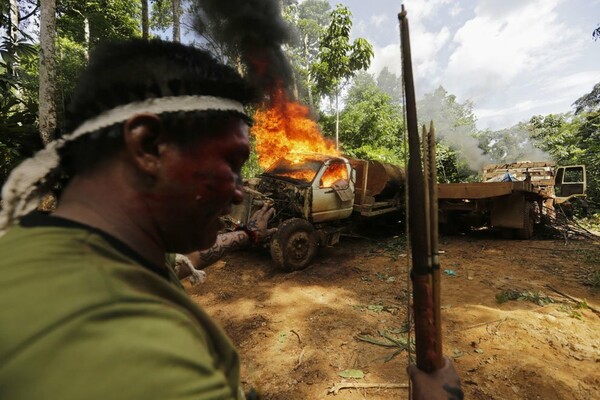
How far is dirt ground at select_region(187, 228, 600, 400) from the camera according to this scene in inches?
120

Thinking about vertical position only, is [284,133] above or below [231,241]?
above

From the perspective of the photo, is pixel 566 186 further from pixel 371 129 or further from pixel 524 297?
pixel 524 297

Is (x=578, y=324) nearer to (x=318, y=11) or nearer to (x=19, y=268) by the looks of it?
(x=19, y=268)

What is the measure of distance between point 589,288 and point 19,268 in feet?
23.3

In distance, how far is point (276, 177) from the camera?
25.0ft

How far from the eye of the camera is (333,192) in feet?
24.0

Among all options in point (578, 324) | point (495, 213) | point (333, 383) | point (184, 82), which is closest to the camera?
point (184, 82)

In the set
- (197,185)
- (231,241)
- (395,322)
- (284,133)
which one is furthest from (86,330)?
(284,133)

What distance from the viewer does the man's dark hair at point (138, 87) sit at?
0.81m

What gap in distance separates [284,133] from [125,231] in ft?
33.7

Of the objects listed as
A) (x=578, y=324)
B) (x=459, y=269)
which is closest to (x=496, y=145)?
(x=459, y=269)

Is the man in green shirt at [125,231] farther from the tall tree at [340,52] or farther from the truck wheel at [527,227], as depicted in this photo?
the tall tree at [340,52]

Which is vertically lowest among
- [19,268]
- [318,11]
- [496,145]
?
[19,268]

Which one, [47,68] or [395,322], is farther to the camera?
[47,68]
